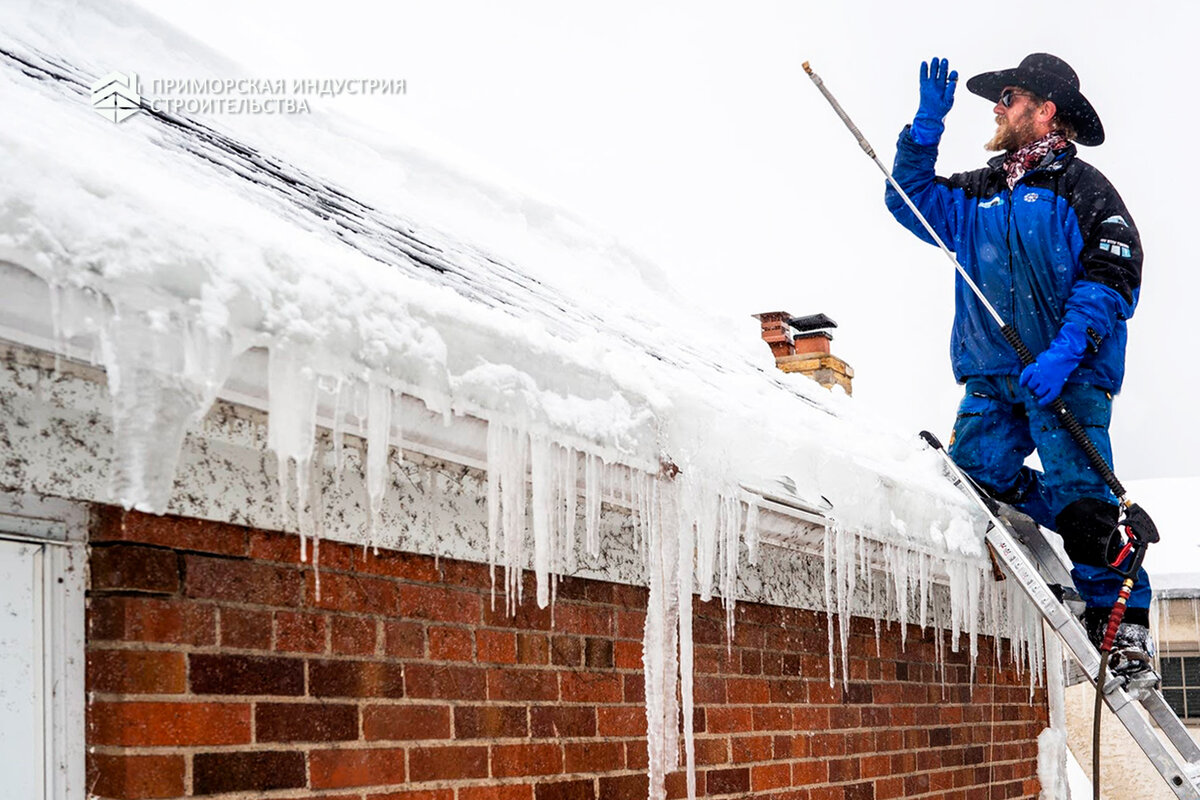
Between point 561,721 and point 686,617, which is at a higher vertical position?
point 686,617

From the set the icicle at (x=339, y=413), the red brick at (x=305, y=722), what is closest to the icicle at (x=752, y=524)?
the red brick at (x=305, y=722)

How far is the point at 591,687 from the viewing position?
3.52m

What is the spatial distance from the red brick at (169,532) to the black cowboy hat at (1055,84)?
3506 mm

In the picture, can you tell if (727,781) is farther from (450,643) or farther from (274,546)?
(274,546)

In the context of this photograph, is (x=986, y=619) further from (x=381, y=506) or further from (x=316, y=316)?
(x=316, y=316)

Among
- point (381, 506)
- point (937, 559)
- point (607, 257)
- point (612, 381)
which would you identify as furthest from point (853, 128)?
point (381, 506)

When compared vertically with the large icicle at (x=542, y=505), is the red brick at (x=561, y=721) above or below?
below

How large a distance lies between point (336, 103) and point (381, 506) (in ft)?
8.01

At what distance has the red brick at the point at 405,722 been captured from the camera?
2.79m

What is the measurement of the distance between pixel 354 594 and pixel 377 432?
2.09 feet

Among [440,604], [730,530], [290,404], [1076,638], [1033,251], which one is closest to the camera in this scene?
[290,404]

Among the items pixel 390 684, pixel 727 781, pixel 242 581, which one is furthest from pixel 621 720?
pixel 242 581

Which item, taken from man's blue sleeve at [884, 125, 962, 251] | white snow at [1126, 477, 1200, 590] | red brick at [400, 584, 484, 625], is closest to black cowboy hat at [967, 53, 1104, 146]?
man's blue sleeve at [884, 125, 962, 251]

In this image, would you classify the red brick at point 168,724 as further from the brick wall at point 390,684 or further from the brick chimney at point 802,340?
the brick chimney at point 802,340
